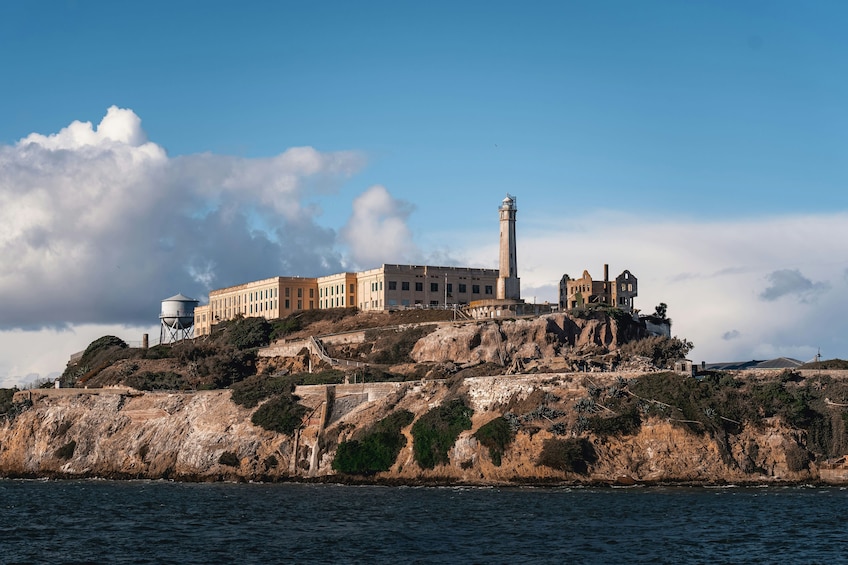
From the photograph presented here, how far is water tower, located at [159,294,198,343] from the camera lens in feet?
534

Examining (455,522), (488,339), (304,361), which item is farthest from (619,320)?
(455,522)

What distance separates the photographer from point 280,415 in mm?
102250

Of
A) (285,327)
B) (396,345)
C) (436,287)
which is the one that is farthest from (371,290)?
(396,345)

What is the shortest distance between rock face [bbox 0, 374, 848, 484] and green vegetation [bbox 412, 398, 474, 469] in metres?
0.72

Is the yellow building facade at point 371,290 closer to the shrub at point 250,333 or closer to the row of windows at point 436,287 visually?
the row of windows at point 436,287

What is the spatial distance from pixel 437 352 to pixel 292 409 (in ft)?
73.0

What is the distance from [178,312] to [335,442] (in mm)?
72273

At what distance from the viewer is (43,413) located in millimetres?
116500

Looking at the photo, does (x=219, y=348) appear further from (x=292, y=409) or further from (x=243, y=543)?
(x=243, y=543)

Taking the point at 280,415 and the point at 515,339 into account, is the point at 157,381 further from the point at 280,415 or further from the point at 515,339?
the point at 515,339

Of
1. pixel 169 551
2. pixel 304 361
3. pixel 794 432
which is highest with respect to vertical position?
pixel 304 361

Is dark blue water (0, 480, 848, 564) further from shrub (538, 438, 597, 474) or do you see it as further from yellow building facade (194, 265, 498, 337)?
yellow building facade (194, 265, 498, 337)

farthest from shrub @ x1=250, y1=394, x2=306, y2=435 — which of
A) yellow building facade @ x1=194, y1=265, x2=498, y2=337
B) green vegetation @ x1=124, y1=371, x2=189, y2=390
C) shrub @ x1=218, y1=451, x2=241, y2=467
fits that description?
yellow building facade @ x1=194, y1=265, x2=498, y2=337

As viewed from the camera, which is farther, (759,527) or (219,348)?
(219,348)
